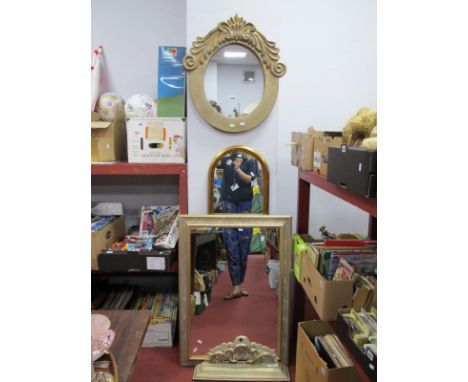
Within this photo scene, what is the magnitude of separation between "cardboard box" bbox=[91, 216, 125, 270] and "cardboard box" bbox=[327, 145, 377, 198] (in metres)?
1.48

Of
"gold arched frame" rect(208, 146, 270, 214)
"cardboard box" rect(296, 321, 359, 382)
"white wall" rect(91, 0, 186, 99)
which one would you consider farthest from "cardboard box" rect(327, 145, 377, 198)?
"white wall" rect(91, 0, 186, 99)

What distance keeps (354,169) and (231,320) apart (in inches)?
61.4

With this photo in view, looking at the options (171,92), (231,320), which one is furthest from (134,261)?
(171,92)

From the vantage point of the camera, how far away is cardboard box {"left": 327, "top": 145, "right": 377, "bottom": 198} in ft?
3.89

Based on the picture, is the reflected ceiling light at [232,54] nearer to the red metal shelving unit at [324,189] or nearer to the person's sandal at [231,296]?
the red metal shelving unit at [324,189]

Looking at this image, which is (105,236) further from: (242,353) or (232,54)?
(232,54)

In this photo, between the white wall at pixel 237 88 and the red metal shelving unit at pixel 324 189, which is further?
the white wall at pixel 237 88

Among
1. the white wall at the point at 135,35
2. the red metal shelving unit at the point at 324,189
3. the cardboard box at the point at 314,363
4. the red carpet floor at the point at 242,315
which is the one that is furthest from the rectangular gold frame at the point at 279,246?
the white wall at the point at 135,35

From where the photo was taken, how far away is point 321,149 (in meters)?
1.93

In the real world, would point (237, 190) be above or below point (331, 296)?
above

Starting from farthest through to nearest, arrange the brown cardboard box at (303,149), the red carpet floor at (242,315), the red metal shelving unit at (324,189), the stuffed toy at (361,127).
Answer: the red carpet floor at (242,315) → the brown cardboard box at (303,149) → the stuffed toy at (361,127) → the red metal shelving unit at (324,189)

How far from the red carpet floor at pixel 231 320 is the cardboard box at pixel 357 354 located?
96cm

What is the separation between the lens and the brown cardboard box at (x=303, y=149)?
209cm
